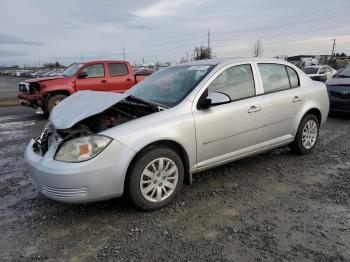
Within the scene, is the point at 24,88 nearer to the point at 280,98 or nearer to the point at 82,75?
the point at 82,75

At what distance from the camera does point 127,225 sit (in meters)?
3.50

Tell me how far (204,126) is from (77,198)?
5.38ft

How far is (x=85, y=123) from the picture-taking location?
402cm

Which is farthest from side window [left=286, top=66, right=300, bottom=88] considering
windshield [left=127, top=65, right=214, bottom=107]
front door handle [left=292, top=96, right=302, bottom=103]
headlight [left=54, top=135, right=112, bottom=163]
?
headlight [left=54, top=135, right=112, bottom=163]

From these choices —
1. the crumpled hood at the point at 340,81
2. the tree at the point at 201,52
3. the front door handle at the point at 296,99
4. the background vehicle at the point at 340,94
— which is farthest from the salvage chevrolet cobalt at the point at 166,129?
the tree at the point at 201,52

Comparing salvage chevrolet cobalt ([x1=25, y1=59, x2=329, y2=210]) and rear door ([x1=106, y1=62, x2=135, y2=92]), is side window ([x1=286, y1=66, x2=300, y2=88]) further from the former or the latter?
rear door ([x1=106, y1=62, x2=135, y2=92])

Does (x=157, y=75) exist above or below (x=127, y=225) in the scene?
above

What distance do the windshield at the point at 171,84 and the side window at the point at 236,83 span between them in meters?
0.20

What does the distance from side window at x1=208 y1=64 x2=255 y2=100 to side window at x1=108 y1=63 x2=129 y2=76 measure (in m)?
7.41

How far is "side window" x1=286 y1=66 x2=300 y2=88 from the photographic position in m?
5.36

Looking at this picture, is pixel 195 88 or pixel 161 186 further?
pixel 195 88

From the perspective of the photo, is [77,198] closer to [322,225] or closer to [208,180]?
[208,180]

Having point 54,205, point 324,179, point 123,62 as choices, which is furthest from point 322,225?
point 123,62

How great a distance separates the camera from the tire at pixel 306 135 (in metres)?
5.47
